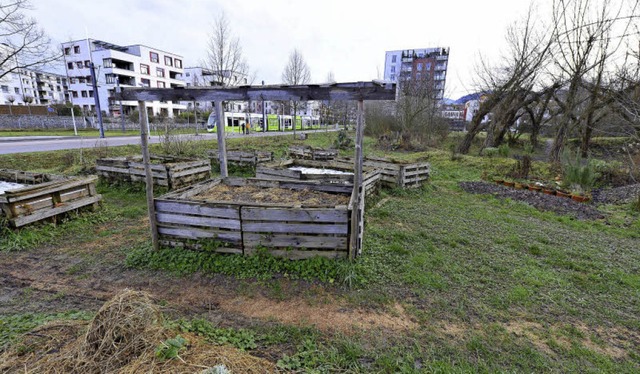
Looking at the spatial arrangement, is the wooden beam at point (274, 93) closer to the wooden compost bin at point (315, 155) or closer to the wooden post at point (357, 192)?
the wooden post at point (357, 192)

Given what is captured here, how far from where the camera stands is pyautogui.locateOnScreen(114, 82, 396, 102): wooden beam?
372cm

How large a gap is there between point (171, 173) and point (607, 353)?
9155mm

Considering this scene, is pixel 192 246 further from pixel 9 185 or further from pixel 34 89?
pixel 34 89

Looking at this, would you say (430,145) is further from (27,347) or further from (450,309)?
(27,347)

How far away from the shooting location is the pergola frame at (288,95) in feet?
12.3

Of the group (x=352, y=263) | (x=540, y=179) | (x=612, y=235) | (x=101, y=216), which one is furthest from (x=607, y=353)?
(x=540, y=179)

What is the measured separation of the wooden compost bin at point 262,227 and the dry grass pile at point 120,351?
1727 millimetres

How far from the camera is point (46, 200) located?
5.70 meters

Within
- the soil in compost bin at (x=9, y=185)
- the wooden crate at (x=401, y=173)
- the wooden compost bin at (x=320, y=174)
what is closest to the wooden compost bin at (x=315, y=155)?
the wooden crate at (x=401, y=173)

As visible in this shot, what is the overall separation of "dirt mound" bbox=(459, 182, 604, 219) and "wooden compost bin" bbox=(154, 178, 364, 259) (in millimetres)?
6666

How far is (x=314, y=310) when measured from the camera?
3.42 metres

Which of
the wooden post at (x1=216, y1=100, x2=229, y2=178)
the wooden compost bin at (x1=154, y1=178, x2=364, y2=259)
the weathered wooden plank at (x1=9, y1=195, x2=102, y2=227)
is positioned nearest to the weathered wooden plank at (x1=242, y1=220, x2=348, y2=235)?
the wooden compost bin at (x1=154, y1=178, x2=364, y2=259)

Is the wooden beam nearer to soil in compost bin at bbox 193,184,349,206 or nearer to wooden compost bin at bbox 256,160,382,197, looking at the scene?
soil in compost bin at bbox 193,184,349,206

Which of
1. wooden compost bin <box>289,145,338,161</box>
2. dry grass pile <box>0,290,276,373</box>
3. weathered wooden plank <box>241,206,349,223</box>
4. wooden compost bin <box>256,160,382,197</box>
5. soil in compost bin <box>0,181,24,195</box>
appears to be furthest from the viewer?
wooden compost bin <box>289,145,338,161</box>
